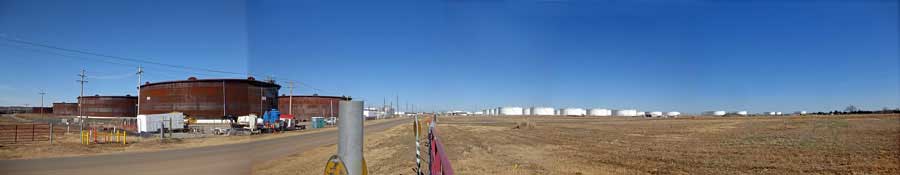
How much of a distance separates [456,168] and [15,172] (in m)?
8.55

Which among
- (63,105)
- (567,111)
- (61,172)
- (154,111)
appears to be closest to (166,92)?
(154,111)

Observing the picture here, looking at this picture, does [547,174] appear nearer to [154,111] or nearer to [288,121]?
[288,121]

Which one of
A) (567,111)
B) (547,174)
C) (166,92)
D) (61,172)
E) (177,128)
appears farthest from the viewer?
(567,111)

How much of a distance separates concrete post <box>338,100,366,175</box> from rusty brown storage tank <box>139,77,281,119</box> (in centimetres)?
5982

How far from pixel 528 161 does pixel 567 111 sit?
532 feet

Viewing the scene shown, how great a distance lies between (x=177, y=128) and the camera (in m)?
38.4

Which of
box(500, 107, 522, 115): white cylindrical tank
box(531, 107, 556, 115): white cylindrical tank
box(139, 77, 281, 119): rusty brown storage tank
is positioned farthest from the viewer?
box(500, 107, 522, 115): white cylindrical tank

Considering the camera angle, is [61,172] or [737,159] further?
[737,159]

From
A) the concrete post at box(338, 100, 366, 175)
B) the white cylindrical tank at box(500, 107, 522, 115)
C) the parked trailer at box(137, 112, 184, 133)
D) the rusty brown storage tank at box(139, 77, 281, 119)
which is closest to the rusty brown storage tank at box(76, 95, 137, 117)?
the rusty brown storage tank at box(139, 77, 281, 119)

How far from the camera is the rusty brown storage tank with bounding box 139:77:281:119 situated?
5928 centimetres

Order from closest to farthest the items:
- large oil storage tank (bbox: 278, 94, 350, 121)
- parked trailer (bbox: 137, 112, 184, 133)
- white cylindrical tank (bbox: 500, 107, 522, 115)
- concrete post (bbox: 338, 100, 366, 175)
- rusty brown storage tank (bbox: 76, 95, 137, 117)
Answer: concrete post (bbox: 338, 100, 366, 175)
parked trailer (bbox: 137, 112, 184, 133)
rusty brown storage tank (bbox: 76, 95, 137, 117)
large oil storage tank (bbox: 278, 94, 350, 121)
white cylindrical tank (bbox: 500, 107, 522, 115)

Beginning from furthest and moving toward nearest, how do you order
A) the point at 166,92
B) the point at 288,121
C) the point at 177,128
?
the point at 166,92
the point at 288,121
the point at 177,128

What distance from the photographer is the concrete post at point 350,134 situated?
1896mm

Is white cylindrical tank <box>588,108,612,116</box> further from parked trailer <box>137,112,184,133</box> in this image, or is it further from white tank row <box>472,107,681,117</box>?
parked trailer <box>137,112,184,133</box>
